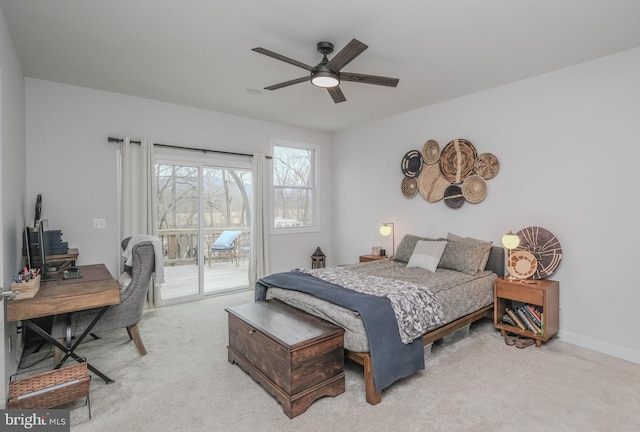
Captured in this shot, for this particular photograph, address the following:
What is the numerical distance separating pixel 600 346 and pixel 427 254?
1.75 m

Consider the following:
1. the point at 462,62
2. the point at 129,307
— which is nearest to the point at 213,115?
the point at 129,307

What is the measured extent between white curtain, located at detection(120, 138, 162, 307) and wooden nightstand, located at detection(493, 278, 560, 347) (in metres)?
4.01

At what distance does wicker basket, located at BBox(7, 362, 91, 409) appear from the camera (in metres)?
1.99

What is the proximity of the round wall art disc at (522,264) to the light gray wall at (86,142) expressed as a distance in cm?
412

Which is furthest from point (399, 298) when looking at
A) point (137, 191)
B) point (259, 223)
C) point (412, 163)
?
point (137, 191)

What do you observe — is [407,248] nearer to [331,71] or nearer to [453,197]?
[453,197]

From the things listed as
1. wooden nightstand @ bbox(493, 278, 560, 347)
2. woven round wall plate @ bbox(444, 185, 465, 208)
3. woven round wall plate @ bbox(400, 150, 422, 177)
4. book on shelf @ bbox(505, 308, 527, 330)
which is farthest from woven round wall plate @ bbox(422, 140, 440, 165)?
book on shelf @ bbox(505, 308, 527, 330)

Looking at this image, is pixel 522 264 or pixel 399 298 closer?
pixel 399 298

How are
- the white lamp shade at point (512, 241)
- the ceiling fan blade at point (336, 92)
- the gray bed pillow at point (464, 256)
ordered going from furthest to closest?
1. the gray bed pillow at point (464, 256)
2. the white lamp shade at point (512, 241)
3. the ceiling fan blade at point (336, 92)

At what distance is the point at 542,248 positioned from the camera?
11.1 ft

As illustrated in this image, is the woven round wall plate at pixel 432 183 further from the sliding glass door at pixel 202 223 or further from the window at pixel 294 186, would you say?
the sliding glass door at pixel 202 223

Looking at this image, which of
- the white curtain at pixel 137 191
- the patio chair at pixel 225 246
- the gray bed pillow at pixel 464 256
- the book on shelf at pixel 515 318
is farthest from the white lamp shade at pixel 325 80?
the patio chair at pixel 225 246

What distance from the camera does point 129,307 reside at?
2.88m

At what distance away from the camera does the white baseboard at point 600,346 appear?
9.56ft
